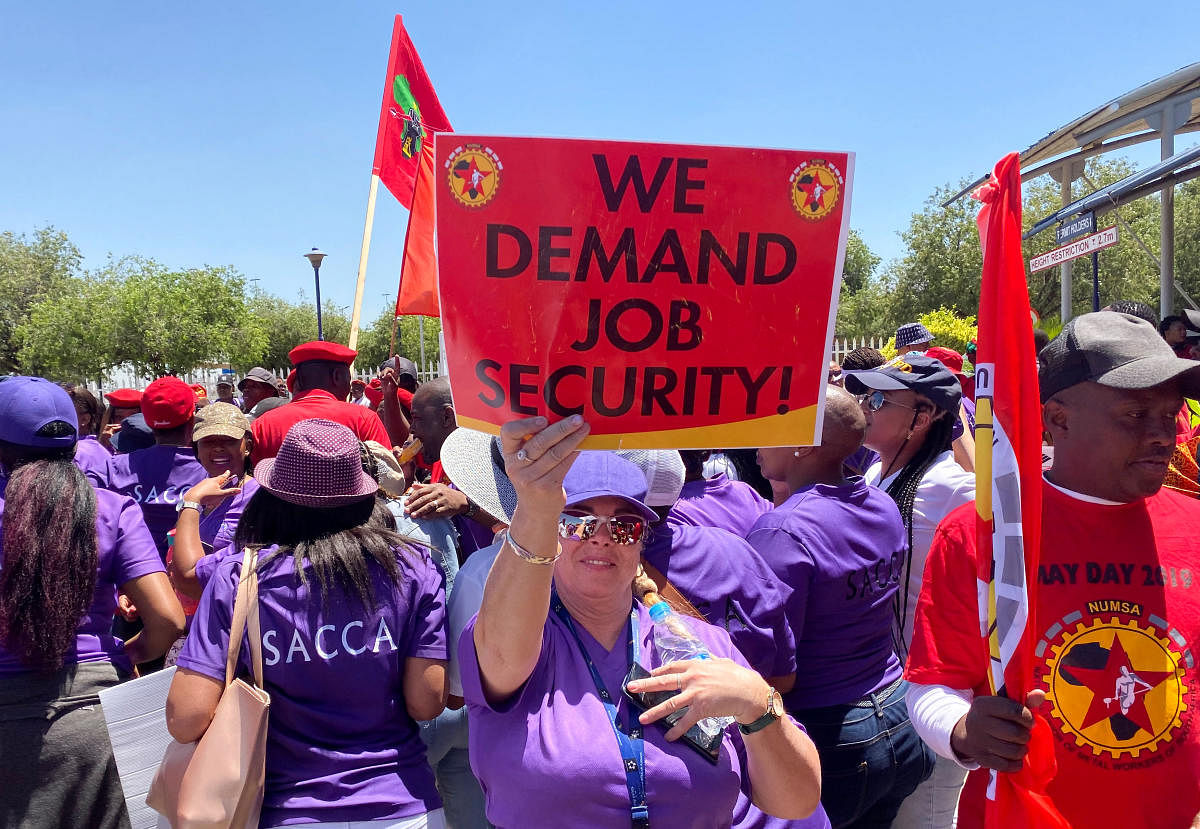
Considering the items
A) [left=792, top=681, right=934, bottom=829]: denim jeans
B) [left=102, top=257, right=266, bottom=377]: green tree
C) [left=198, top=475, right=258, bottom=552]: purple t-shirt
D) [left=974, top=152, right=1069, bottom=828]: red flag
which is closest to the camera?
[left=974, top=152, right=1069, bottom=828]: red flag

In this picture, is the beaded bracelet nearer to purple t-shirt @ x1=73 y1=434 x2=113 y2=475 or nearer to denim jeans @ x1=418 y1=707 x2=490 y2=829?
denim jeans @ x1=418 y1=707 x2=490 y2=829

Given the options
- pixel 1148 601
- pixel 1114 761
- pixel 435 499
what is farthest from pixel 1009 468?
pixel 435 499

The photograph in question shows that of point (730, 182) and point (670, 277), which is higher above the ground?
point (730, 182)

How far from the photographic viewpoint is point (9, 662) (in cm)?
276

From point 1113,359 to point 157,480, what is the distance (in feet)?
14.4

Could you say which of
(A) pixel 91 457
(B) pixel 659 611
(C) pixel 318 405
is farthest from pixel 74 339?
(B) pixel 659 611

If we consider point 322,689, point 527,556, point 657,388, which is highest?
point 657,388

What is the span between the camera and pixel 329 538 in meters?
2.49

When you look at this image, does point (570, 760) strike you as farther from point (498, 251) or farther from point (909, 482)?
point (909, 482)

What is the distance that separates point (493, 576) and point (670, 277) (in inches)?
28.3

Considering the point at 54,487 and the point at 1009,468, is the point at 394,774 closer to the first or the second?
the point at 54,487

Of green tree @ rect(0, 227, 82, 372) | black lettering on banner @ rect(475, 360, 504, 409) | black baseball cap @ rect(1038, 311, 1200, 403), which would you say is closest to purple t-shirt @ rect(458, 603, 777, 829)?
black lettering on banner @ rect(475, 360, 504, 409)

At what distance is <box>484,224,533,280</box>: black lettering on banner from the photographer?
157 centimetres

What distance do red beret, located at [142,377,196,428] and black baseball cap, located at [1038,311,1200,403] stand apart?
167 inches
